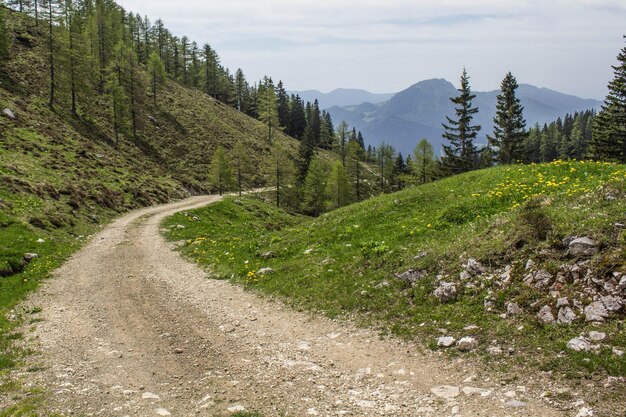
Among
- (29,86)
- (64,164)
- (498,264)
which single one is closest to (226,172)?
(64,164)

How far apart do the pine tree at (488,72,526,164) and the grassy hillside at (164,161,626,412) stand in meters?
49.5

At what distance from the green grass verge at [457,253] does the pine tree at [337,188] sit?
46043 millimetres

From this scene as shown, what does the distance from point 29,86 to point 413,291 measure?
8359cm

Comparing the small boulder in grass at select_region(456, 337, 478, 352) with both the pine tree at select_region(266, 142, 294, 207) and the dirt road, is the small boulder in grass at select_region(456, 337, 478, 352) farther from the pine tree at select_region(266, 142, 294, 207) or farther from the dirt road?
the pine tree at select_region(266, 142, 294, 207)

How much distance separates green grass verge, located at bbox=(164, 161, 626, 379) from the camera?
9328 millimetres

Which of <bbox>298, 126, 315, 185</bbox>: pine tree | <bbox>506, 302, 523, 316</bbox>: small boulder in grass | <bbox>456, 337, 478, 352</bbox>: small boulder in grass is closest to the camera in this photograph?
<bbox>456, 337, 478, 352</bbox>: small boulder in grass

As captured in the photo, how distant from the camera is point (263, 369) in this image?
9.96 m

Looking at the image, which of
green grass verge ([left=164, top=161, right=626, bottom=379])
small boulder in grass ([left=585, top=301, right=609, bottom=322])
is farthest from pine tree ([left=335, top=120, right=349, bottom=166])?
small boulder in grass ([left=585, top=301, right=609, bottom=322])

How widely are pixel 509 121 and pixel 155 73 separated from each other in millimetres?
87582

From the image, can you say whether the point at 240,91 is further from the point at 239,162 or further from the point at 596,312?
the point at 596,312

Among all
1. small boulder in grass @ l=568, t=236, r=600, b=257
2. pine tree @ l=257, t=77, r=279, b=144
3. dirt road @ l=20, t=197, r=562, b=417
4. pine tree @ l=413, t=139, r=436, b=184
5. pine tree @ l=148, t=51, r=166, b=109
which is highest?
pine tree @ l=148, t=51, r=166, b=109

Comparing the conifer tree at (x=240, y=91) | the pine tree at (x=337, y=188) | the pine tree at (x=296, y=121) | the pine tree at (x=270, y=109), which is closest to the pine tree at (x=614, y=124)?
the pine tree at (x=337, y=188)

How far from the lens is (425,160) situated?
76.2m

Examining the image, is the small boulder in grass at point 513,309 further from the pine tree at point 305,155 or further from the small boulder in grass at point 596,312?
the pine tree at point 305,155
